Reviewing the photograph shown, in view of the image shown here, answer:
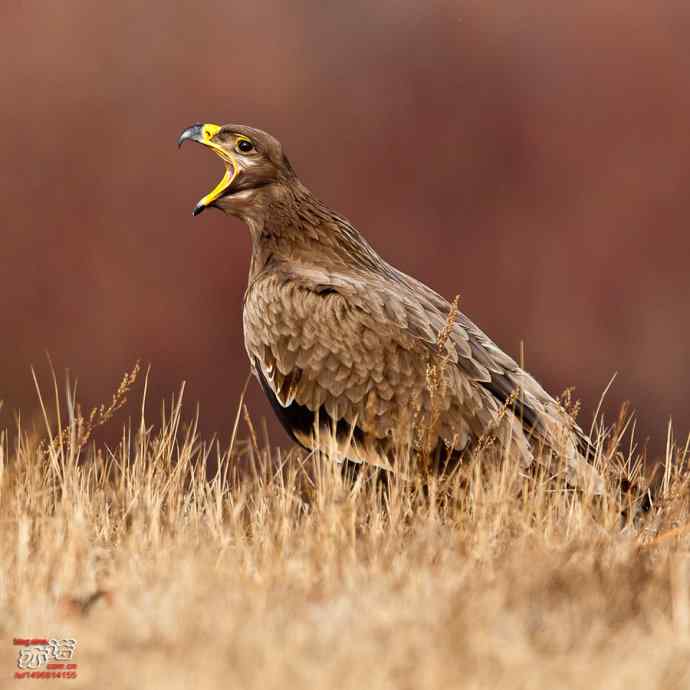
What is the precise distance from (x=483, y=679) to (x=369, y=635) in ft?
1.52

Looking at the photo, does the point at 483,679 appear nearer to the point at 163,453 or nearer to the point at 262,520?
the point at 262,520

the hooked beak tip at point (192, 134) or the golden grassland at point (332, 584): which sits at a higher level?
the hooked beak tip at point (192, 134)

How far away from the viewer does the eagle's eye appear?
331 inches

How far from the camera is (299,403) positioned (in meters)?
7.59

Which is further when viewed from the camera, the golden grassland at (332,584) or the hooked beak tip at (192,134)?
the hooked beak tip at (192,134)

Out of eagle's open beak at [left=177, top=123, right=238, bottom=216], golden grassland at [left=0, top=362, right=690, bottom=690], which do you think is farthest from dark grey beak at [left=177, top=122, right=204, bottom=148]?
golden grassland at [left=0, top=362, right=690, bottom=690]

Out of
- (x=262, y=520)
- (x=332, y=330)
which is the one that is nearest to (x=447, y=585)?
(x=262, y=520)

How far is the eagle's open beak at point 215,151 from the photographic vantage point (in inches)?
329

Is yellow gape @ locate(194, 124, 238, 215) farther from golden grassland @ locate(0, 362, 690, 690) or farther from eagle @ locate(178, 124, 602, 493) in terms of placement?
golden grassland @ locate(0, 362, 690, 690)

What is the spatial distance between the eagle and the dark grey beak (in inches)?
39.9

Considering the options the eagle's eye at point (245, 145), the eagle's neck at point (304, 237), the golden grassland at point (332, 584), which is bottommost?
the golden grassland at point (332, 584)

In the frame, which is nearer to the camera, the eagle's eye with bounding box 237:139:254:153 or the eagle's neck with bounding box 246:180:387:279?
the eagle's neck with bounding box 246:180:387:279

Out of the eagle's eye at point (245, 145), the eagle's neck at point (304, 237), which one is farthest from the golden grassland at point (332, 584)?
the eagle's eye at point (245, 145)

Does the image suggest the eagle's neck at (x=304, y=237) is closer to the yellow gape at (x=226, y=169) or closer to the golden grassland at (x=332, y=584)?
the yellow gape at (x=226, y=169)
